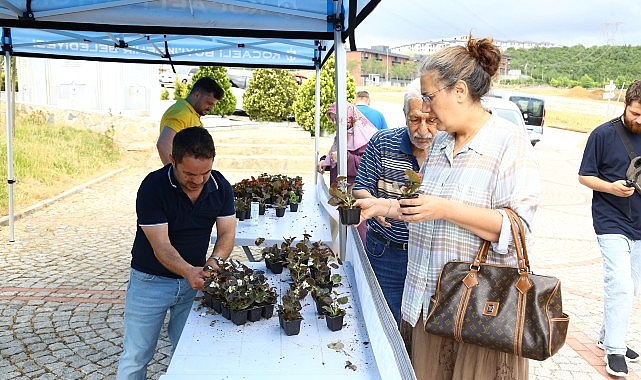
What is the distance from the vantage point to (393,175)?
2.62 meters

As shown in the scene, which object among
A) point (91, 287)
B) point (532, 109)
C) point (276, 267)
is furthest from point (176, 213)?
point (532, 109)

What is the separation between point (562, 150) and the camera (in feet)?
68.3

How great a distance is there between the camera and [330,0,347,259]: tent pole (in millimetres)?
3291

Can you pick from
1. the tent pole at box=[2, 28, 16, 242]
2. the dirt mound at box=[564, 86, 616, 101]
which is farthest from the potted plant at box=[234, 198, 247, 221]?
the dirt mound at box=[564, 86, 616, 101]

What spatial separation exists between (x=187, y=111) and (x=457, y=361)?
336 centimetres

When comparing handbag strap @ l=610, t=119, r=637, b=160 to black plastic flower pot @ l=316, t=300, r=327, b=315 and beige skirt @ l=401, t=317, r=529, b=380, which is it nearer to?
beige skirt @ l=401, t=317, r=529, b=380

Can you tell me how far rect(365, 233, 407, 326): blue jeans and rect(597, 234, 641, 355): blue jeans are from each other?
1.66m

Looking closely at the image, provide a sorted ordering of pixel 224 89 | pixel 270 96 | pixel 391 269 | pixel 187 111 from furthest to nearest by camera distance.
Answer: pixel 270 96 → pixel 224 89 → pixel 187 111 → pixel 391 269

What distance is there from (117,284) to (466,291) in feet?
13.9

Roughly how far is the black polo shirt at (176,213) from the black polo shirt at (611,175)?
239cm

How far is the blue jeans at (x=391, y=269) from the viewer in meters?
2.63

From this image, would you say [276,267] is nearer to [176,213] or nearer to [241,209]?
[176,213]

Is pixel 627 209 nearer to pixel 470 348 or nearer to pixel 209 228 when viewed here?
pixel 470 348

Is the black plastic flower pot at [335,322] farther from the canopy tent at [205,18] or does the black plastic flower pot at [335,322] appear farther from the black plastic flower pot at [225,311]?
the canopy tent at [205,18]
